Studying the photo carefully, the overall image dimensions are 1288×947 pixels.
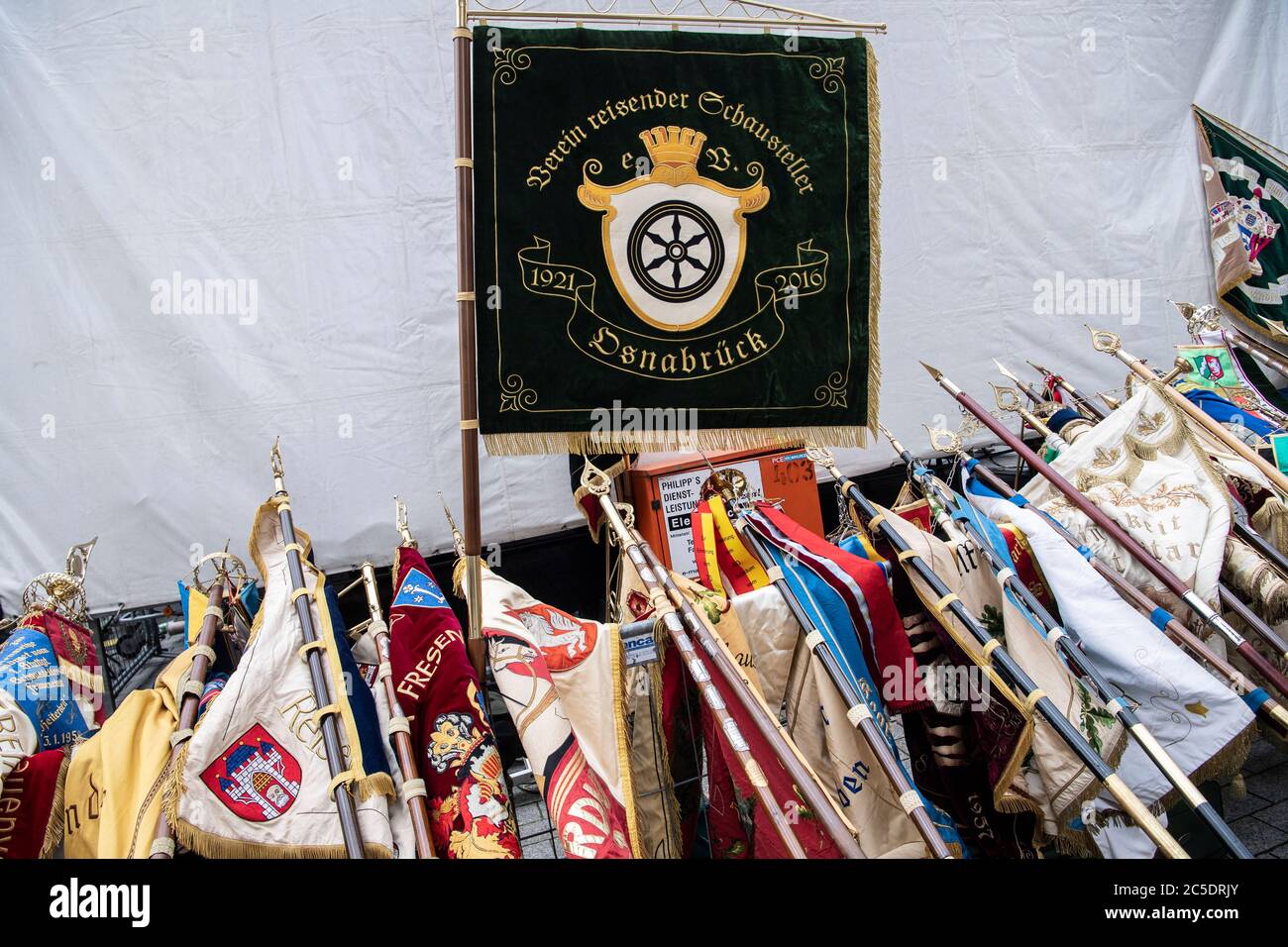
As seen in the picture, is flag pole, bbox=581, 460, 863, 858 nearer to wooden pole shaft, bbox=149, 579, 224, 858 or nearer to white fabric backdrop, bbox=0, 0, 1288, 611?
wooden pole shaft, bbox=149, 579, 224, 858

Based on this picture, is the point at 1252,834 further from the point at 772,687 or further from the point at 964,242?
the point at 964,242

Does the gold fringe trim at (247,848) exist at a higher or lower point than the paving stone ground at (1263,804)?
higher

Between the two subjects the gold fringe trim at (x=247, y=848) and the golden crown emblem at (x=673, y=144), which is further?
the golden crown emblem at (x=673, y=144)

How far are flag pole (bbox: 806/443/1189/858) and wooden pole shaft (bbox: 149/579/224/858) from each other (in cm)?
196

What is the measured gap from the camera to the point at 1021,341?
19.6 feet

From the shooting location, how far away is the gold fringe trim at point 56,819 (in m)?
1.89

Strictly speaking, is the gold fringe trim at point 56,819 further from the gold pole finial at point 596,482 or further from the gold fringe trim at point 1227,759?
the gold fringe trim at point 1227,759

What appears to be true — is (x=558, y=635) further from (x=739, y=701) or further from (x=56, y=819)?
(x=56, y=819)

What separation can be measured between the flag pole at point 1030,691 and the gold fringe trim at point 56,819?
7.32ft

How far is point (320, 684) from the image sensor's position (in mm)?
2105

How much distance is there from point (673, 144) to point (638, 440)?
2.68 ft

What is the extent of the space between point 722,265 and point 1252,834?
2575mm

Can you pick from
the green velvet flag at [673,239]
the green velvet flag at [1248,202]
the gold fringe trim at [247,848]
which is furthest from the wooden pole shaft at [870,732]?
the green velvet flag at [1248,202]

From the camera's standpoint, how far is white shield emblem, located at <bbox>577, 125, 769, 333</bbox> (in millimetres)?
2393
